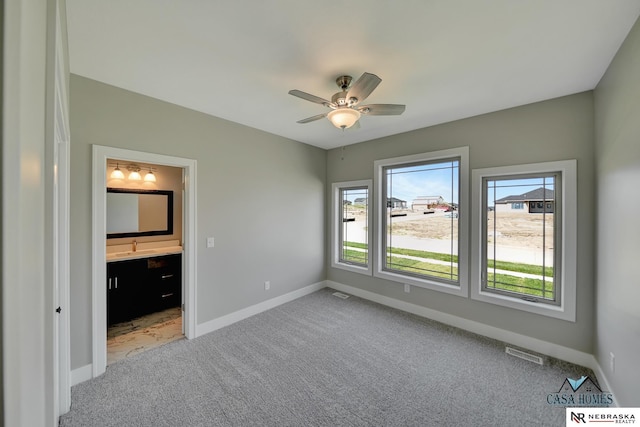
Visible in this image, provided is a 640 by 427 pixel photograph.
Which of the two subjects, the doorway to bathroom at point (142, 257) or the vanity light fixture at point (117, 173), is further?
the vanity light fixture at point (117, 173)

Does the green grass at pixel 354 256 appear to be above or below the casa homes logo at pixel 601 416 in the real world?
above

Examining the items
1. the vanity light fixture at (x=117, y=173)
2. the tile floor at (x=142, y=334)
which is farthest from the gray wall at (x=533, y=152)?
the vanity light fixture at (x=117, y=173)

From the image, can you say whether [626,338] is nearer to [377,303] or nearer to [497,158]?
[497,158]

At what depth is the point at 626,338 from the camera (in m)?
1.73

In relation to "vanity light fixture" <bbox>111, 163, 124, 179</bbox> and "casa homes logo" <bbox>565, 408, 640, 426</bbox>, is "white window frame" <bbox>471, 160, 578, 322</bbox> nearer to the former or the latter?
"casa homes logo" <bbox>565, 408, 640, 426</bbox>

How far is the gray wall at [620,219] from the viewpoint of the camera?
1.61 m

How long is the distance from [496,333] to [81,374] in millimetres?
4263

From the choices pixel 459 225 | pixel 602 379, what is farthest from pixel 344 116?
pixel 602 379

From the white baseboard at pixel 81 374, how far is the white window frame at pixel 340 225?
341 centimetres

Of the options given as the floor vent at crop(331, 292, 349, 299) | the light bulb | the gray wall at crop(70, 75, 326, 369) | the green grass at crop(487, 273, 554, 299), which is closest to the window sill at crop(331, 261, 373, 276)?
the gray wall at crop(70, 75, 326, 369)

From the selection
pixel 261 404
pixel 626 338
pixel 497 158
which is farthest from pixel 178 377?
pixel 497 158

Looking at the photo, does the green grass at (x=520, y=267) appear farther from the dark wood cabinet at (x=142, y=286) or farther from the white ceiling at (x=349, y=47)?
the dark wood cabinet at (x=142, y=286)

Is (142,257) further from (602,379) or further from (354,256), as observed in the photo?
(602,379)

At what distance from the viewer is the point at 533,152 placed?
270 cm
